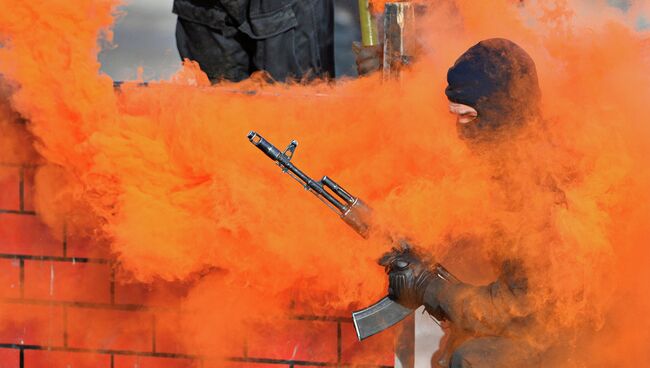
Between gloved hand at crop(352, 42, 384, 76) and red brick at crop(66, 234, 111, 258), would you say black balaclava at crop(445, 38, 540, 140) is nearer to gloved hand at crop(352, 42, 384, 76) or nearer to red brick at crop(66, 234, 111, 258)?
gloved hand at crop(352, 42, 384, 76)

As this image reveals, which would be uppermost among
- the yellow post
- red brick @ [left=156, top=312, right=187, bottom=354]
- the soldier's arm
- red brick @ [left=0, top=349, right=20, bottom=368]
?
the yellow post

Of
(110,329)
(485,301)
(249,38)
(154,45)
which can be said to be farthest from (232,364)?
(154,45)

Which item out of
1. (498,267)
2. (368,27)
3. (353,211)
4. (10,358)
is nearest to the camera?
(498,267)

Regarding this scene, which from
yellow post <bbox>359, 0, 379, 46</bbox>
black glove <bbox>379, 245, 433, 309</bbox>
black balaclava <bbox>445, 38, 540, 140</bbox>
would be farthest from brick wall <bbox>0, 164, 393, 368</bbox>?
Answer: yellow post <bbox>359, 0, 379, 46</bbox>

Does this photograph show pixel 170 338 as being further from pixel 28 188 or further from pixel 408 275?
pixel 408 275

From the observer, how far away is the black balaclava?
12.7 feet

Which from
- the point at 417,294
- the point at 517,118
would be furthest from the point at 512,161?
the point at 417,294

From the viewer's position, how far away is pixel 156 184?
15.1 ft

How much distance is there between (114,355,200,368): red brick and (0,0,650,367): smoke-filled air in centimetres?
11

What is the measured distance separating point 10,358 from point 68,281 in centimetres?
52

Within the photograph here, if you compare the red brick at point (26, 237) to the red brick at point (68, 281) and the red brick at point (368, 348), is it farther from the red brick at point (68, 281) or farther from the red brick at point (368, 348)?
the red brick at point (368, 348)

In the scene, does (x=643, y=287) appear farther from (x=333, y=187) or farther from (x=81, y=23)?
(x=81, y=23)

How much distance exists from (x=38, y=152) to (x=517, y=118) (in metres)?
2.28

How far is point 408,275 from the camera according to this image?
13.3 ft
